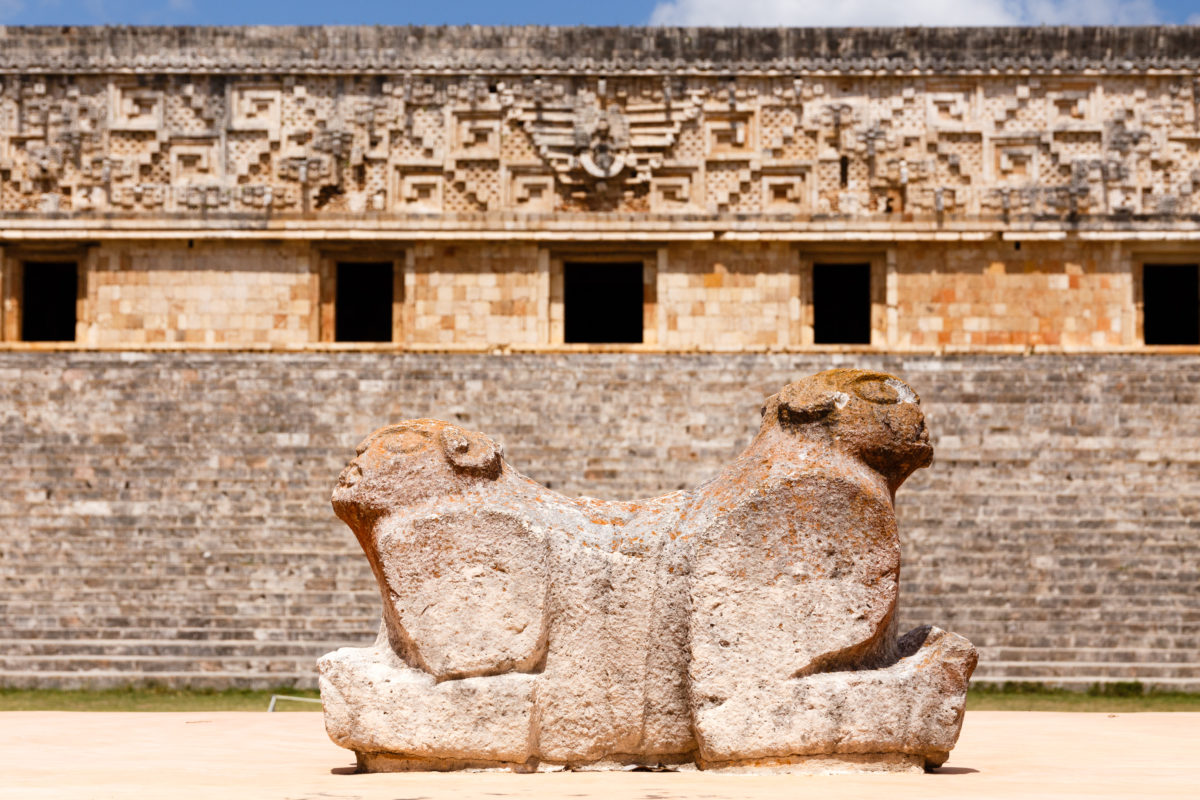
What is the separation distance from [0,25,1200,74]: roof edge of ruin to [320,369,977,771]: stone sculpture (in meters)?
12.2

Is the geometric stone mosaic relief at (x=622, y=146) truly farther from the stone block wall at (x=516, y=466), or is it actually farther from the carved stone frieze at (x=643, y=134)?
the stone block wall at (x=516, y=466)

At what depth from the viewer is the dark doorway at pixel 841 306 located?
19.6m

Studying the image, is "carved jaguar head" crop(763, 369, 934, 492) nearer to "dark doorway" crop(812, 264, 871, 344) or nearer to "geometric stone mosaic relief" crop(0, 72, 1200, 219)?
"geometric stone mosaic relief" crop(0, 72, 1200, 219)

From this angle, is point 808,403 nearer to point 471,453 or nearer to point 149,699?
point 471,453

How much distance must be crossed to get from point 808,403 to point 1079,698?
4.52m

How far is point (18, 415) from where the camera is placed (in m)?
13.2

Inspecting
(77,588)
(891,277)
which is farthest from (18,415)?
(891,277)

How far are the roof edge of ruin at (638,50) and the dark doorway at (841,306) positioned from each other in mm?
3173

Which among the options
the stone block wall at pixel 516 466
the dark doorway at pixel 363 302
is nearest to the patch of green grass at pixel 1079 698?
the stone block wall at pixel 516 466

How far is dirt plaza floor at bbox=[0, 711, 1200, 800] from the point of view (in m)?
4.52

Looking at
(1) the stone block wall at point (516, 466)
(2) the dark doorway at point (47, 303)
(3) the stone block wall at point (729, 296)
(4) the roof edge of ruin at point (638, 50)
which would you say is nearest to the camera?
(1) the stone block wall at point (516, 466)

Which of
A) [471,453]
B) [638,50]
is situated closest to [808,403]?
[471,453]

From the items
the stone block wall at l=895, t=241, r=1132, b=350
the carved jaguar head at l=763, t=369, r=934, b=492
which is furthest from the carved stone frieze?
the carved jaguar head at l=763, t=369, r=934, b=492

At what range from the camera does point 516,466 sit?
1204 centimetres
